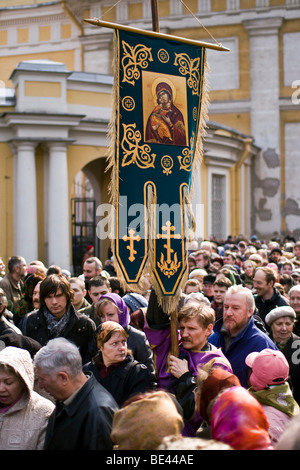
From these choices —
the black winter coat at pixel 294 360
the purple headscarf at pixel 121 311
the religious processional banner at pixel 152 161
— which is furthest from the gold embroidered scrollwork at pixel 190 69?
the black winter coat at pixel 294 360

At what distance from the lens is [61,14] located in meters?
25.9

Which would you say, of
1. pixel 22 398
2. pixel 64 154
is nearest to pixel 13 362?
pixel 22 398

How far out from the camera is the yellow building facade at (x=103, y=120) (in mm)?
15328

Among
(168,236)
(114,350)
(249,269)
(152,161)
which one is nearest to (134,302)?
(168,236)

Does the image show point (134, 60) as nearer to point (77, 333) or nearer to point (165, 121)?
point (165, 121)

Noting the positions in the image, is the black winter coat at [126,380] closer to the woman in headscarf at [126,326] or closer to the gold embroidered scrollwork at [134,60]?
the woman in headscarf at [126,326]

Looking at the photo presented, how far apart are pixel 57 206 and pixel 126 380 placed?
11369 mm

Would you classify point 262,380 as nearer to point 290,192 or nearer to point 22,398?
point 22,398

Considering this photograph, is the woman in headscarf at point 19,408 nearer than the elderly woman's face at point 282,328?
Yes

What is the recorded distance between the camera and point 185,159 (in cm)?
514

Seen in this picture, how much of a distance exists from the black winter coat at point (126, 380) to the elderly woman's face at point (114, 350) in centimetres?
6

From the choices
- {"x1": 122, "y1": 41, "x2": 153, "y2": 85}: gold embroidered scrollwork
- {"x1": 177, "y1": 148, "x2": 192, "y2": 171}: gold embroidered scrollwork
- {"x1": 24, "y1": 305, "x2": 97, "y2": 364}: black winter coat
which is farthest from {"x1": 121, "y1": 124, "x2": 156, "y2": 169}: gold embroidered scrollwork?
{"x1": 24, "y1": 305, "x2": 97, "y2": 364}: black winter coat

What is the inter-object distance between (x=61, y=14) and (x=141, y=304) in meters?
21.4
